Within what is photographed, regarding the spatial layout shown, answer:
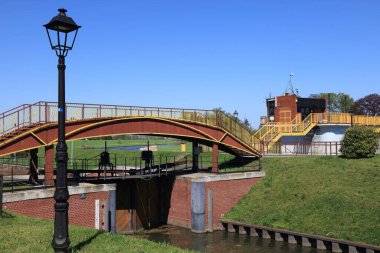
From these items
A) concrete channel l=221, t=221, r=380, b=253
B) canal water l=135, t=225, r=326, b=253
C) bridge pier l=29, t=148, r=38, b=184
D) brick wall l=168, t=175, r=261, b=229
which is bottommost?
canal water l=135, t=225, r=326, b=253

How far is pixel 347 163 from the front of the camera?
32.6m

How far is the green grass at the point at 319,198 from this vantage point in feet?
77.6

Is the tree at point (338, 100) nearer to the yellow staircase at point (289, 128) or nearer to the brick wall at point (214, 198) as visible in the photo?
the yellow staircase at point (289, 128)

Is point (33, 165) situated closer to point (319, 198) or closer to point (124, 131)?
point (124, 131)

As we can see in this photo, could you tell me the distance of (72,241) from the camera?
36.7 feet

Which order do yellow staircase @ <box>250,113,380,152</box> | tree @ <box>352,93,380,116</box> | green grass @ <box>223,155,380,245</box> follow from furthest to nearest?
1. tree @ <box>352,93,380,116</box>
2. yellow staircase @ <box>250,113,380,152</box>
3. green grass @ <box>223,155,380,245</box>

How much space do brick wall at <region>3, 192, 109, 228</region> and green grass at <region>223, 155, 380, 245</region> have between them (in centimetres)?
1119

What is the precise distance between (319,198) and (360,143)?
28.8ft

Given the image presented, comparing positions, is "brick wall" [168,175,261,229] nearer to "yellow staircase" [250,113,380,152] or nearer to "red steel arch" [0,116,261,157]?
"red steel arch" [0,116,261,157]

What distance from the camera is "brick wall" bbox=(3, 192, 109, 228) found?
19.2 meters

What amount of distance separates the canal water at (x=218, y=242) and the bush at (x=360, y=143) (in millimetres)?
12667

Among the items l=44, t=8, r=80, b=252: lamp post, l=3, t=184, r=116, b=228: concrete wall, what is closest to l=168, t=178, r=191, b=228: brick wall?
l=3, t=184, r=116, b=228: concrete wall

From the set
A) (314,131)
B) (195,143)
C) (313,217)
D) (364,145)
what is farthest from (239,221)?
(314,131)

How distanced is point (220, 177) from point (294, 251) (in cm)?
855
